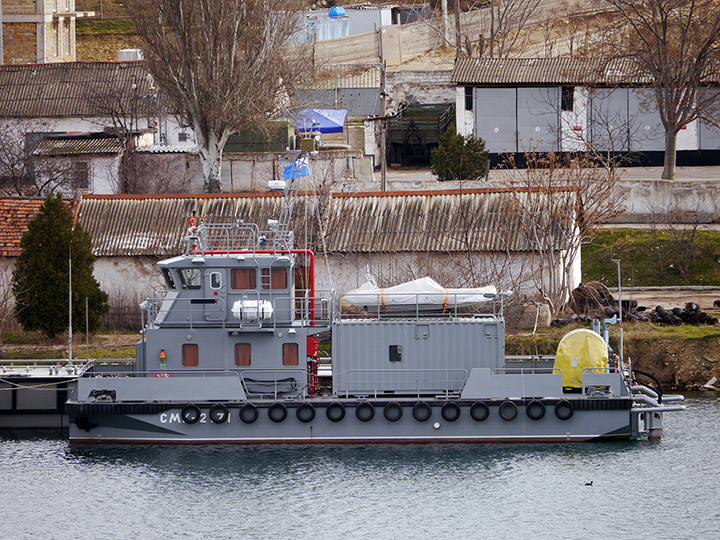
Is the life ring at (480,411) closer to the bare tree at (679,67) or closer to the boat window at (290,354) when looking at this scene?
the boat window at (290,354)

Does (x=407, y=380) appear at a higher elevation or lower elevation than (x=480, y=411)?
higher

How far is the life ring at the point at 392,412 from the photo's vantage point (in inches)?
1180


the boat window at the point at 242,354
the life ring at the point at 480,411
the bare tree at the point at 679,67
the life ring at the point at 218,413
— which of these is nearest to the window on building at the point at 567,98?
the bare tree at the point at 679,67

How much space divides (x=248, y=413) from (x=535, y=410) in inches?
285

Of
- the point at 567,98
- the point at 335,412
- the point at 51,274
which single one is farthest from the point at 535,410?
the point at 567,98

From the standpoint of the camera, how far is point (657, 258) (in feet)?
146

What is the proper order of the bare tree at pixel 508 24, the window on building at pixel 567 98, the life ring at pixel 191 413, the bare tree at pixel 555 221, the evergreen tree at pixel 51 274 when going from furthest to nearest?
the bare tree at pixel 508 24
the window on building at pixel 567 98
the bare tree at pixel 555 221
the evergreen tree at pixel 51 274
the life ring at pixel 191 413

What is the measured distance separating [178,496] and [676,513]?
10965 millimetres

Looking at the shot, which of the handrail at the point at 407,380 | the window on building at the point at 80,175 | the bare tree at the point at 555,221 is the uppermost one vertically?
the window on building at the point at 80,175

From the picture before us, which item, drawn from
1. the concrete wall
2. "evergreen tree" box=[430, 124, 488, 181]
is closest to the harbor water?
the concrete wall

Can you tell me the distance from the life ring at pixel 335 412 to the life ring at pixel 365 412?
41 centimetres

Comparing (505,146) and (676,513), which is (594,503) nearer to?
(676,513)

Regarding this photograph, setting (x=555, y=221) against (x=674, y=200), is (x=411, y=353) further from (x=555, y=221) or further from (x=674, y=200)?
(x=674, y=200)

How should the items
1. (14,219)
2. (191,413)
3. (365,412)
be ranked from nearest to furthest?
(365,412), (191,413), (14,219)
